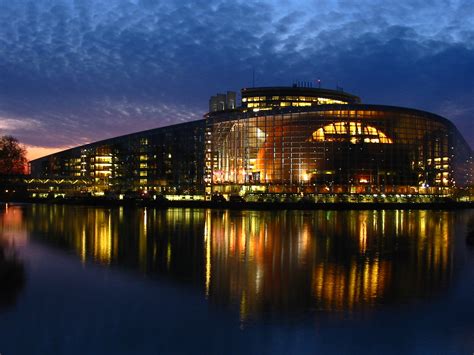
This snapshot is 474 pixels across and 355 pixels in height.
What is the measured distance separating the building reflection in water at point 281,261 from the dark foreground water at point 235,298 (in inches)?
3.3

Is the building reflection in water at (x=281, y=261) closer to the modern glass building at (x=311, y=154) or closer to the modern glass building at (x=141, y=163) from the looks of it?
the modern glass building at (x=311, y=154)

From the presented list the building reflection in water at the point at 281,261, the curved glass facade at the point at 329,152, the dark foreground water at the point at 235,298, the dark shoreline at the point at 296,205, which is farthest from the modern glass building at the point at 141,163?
the dark foreground water at the point at 235,298

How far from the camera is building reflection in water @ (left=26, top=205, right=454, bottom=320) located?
64.5 ft

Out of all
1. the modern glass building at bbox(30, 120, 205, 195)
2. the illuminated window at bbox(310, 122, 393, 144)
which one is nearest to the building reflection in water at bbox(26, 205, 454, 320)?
the illuminated window at bbox(310, 122, 393, 144)

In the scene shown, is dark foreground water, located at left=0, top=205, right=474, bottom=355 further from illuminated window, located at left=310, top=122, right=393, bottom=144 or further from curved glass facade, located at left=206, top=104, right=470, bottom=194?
illuminated window, located at left=310, top=122, right=393, bottom=144

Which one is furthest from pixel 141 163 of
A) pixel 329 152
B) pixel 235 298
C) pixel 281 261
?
pixel 235 298

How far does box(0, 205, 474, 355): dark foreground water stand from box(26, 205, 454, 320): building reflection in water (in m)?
0.08

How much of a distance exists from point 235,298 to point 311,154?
92668 millimetres

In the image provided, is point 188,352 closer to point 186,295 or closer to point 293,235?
point 186,295

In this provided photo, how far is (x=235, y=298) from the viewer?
19297mm

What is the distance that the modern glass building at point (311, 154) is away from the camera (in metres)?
110

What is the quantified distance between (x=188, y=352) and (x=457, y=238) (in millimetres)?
32711

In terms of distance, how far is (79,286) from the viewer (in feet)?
71.3

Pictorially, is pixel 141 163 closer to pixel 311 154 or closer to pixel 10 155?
pixel 10 155
